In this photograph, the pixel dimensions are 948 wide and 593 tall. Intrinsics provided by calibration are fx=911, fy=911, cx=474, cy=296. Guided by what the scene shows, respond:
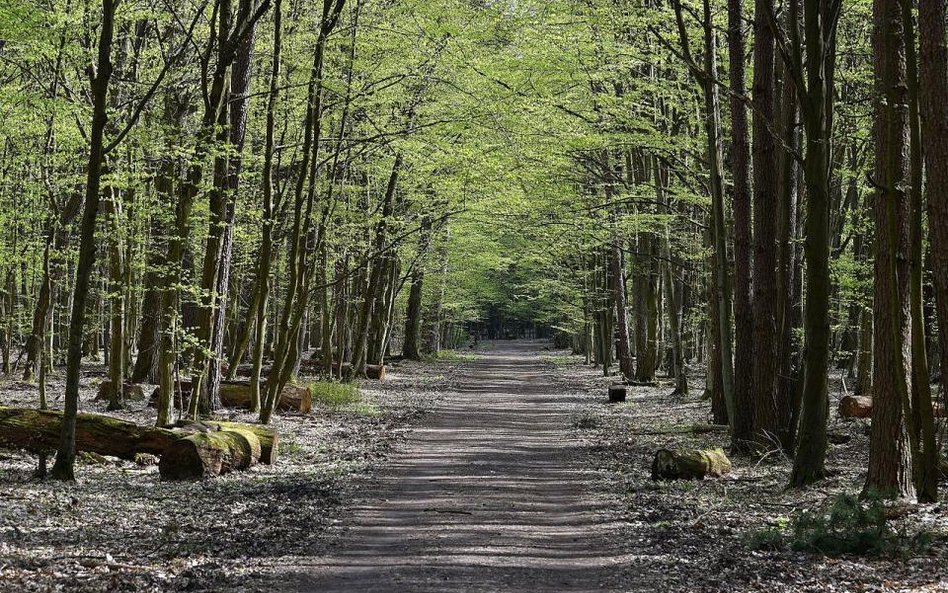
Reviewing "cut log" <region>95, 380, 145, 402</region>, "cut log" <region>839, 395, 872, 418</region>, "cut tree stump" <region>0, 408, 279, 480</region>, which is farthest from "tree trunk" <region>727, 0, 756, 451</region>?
"cut log" <region>95, 380, 145, 402</region>

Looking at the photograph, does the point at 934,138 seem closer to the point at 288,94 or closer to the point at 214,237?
the point at 214,237

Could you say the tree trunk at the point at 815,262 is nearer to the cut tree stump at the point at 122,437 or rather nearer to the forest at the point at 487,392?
the forest at the point at 487,392

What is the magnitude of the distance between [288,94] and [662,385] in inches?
599

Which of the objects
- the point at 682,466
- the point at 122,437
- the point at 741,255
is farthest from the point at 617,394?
the point at 122,437

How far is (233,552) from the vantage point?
6.99m

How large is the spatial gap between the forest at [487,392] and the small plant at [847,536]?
3cm

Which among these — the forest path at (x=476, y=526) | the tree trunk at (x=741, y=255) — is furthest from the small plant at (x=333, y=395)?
the tree trunk at (x=741, y=255)

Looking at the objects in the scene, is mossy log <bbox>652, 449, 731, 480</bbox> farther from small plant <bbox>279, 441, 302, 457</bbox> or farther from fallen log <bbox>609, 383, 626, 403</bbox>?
fallen log <bbox>609, 383, 626, 403</bbox>

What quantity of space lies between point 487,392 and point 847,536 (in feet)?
68.2

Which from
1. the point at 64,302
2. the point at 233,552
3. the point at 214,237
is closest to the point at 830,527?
the point at 233,552

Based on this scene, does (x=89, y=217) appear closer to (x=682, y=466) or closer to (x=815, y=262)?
(x=682, y=466)

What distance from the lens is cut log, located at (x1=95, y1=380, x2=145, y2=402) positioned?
18.3 m

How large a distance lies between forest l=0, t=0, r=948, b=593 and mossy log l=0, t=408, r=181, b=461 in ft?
0.12

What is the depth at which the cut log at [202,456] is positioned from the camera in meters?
10.3
